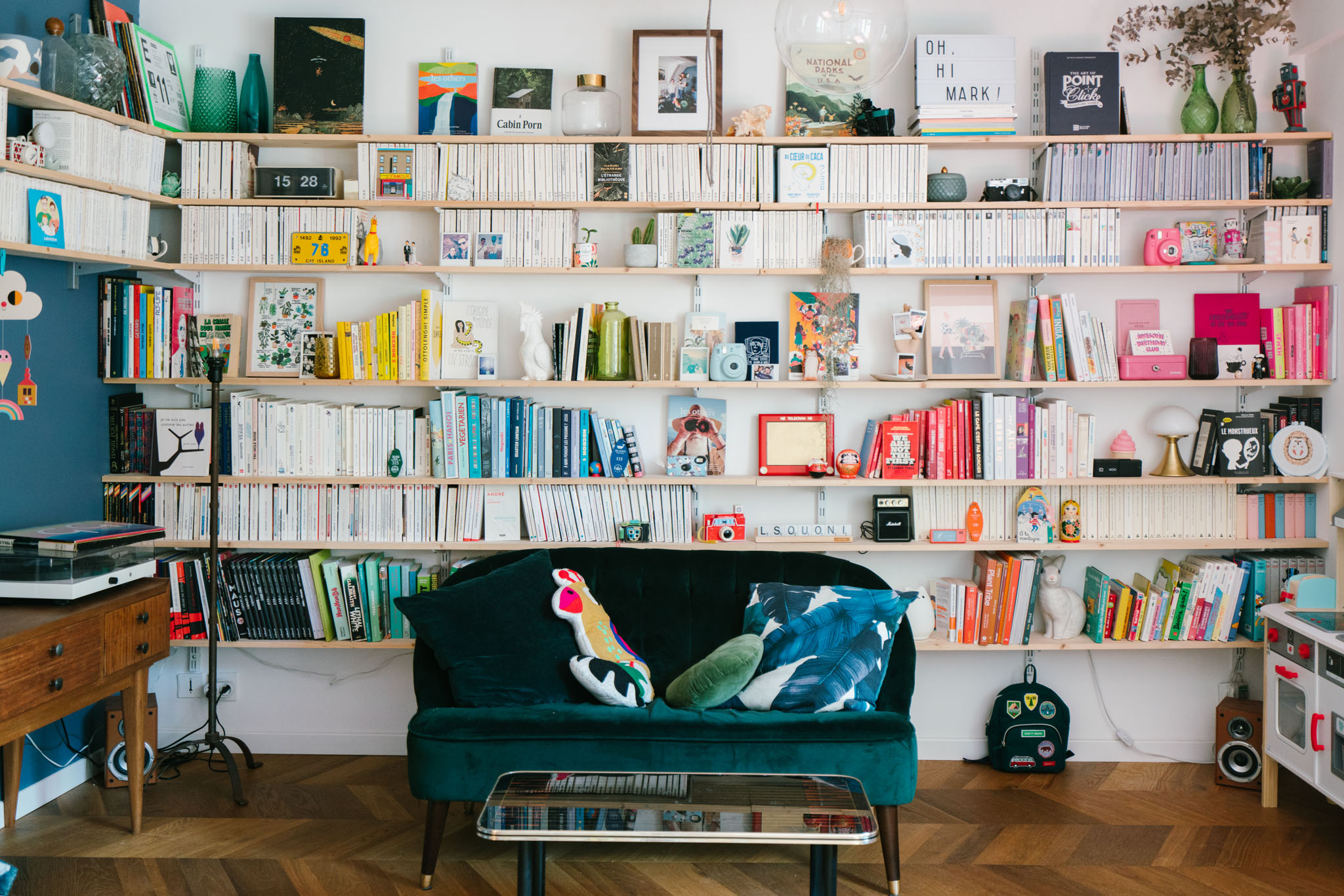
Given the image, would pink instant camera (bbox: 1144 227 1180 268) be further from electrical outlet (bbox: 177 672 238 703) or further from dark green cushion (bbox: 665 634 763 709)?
electrical outlet (bbox: 177 672 238 703)

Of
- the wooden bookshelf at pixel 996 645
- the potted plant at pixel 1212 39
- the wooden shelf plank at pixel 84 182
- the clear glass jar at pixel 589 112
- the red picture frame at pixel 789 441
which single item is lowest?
the wooden bookshelf at pixel 996 645

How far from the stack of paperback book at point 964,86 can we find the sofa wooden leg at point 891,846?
2357 mm

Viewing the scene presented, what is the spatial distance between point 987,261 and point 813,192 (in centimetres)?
70

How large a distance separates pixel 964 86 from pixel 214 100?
2805 millimetres

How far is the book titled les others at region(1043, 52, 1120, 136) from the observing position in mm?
3680

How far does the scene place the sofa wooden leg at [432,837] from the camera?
2879mm

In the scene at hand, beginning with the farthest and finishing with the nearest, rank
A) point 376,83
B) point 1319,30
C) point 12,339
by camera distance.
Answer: point 376,83 → point 1319,30 → point 12,339

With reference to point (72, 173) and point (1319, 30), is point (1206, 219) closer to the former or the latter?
point (1319, 30)

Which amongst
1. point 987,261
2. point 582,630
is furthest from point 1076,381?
point 582,630

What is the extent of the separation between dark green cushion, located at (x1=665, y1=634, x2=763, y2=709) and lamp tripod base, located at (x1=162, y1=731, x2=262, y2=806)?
5.23ft

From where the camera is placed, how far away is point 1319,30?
142 inches

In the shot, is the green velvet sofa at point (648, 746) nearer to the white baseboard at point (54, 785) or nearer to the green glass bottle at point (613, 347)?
the green glass bottle at point (613, 347)

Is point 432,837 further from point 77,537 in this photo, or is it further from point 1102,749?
point 1102,749

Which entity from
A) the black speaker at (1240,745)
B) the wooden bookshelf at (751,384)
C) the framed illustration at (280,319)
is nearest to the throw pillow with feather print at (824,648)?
the wooden bookshelf at (751,384)
